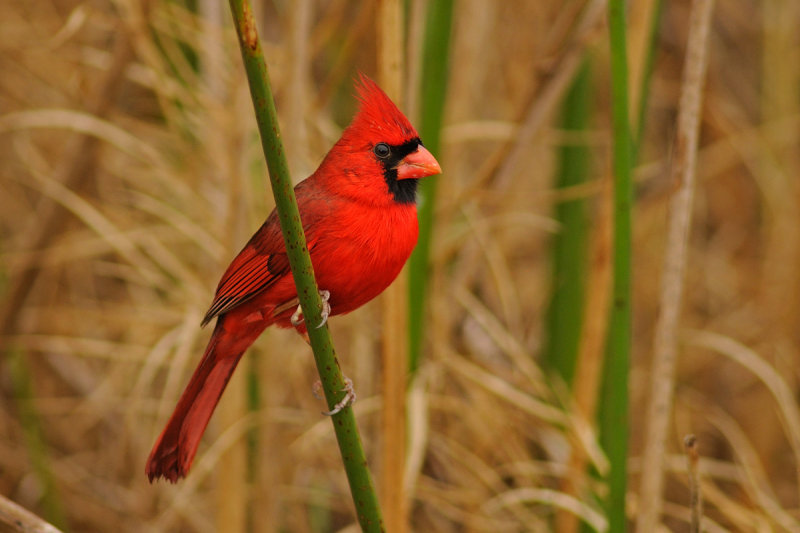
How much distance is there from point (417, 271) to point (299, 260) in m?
0.89

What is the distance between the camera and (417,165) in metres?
0.98

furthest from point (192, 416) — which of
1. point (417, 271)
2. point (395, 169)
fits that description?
point (417, 271)

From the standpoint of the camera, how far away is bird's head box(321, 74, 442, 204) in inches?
37.6

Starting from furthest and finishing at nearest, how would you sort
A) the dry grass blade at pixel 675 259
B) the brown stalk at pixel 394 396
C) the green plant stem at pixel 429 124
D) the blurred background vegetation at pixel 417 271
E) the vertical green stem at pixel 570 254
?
the vertical green stem at pixel 570 254 < the blurred background vegetation at pixel 417 271 < the green plant stem at pixel 429 124 < the brown stalk at pixel 394 396 < the dry grass blade at pixel 675 259

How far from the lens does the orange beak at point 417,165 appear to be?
0.96m

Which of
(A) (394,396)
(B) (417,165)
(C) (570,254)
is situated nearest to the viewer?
(B) (417,165)

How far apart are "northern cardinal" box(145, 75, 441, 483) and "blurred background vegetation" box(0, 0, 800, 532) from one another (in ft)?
1.10

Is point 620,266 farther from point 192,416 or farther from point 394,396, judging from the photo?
point 192,416

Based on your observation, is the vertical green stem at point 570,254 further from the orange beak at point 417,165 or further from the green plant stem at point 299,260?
the green plant stem at point 299,260

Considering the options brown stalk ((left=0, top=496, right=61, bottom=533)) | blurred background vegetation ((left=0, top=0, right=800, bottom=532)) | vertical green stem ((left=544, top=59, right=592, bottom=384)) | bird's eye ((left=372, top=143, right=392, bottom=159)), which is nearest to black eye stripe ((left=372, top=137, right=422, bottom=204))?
bird's eye ((left=372, top=143, right=392, bottom=159))

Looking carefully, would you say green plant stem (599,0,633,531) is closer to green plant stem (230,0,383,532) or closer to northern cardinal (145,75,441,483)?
northern cardinal (145,75,441,483)

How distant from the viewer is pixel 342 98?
258 centimetres

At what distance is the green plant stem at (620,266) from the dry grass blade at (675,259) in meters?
0.10

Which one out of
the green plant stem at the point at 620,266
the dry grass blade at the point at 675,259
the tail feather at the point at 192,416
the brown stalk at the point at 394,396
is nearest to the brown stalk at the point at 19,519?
the tail feather at the point at 192,416
